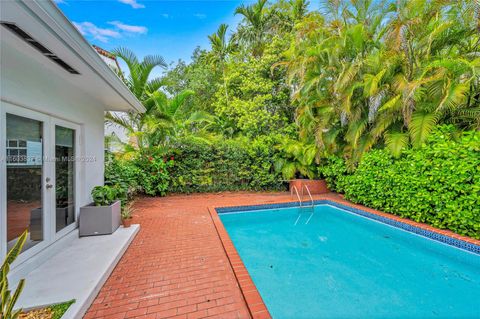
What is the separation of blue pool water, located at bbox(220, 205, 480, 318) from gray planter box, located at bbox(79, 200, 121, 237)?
9.92 feet

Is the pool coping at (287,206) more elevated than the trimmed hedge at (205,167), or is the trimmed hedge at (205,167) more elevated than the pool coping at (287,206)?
the trimmed hedge at (205,167)

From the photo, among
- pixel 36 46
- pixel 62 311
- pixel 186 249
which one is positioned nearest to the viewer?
pixel 62 311

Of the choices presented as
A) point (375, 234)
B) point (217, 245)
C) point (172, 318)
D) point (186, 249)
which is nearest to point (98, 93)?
point (186, 249)

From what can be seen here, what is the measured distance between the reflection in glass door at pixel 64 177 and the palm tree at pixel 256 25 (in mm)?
Answer: 12810

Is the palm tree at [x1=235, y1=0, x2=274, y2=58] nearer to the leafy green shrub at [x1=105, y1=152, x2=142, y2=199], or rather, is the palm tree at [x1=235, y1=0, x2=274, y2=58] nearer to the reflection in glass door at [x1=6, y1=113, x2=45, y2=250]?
the leafy green shrub at [x1=105, y1=152, x2=142, y2=199]

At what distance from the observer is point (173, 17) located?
10.5 metres

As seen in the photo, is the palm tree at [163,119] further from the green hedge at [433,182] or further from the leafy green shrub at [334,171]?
the green hedge at [433,182]

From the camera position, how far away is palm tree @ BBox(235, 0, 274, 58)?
14.3 metres

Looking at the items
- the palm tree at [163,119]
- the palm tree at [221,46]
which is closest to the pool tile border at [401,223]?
the palm tree at [163,119]

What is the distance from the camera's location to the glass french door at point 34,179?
3.17 m

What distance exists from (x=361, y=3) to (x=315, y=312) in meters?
9.86

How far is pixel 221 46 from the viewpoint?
16141 mm

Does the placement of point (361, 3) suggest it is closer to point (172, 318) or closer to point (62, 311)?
point (172, 318)

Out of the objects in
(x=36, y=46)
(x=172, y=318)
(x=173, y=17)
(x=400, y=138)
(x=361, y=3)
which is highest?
(x=173, y=17)
